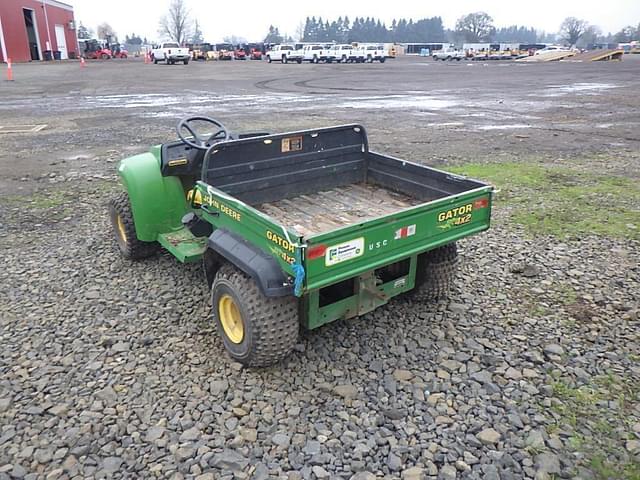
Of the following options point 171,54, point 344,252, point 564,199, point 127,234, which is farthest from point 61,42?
point 344,252

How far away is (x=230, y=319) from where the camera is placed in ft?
12.0

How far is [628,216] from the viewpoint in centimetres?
622

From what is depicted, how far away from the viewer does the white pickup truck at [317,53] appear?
5106cm

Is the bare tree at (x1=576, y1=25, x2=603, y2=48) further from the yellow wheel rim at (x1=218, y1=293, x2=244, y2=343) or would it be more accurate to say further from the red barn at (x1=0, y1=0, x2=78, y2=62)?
the yellow wheel rim at (x1=218, y1=293, x2=244, y2=343)

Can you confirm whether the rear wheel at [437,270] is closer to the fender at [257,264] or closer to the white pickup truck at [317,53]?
the fender at [257,264]

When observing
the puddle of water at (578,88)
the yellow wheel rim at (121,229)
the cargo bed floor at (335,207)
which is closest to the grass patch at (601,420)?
the cargo bed floor at (335,207)

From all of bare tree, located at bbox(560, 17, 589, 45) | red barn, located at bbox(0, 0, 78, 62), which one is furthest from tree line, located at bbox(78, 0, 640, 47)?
red barn, located at bbox(0, 0, 78, 62)

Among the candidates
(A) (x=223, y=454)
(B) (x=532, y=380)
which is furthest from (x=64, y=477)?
(B) (x=532, y=380)

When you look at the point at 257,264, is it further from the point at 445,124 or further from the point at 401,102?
the point at 401,102

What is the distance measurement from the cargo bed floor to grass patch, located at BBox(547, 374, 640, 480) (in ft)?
5.61

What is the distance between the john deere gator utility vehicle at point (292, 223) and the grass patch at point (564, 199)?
217cm

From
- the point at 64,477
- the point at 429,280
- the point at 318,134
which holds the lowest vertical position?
the point at 64,477

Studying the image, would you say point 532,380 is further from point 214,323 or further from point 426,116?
point 426,116

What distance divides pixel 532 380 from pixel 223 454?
1900 mm
